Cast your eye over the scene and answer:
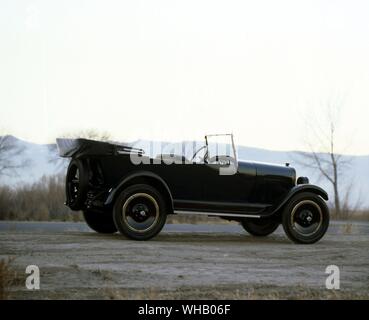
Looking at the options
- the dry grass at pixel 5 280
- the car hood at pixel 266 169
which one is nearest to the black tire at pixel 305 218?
the car hood at pixel 266 169

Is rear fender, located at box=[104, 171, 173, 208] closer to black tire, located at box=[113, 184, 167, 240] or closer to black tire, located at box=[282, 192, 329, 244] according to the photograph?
black tire, located at box=[113, 184, 167, 240]

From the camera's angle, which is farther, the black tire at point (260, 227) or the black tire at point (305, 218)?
the black tire at point (260, 227)

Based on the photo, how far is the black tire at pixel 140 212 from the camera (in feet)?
41.6

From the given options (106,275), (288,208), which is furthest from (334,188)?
(106,275)

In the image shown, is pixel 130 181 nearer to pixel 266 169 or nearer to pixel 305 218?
pixel 266 169

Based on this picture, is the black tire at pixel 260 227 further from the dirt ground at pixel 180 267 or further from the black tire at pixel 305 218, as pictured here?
the black tire at pixel 305 218

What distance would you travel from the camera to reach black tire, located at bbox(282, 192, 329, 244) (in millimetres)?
13680

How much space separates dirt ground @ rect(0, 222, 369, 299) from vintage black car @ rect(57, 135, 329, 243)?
0.44 metres

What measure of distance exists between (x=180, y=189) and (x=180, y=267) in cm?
365

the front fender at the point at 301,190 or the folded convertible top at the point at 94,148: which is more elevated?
the folded convertible top at the point at 94,148
